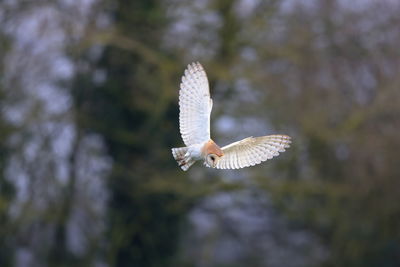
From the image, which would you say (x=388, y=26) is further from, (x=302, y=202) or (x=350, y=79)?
(x=302, y=202)

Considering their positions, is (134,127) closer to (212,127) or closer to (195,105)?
(212,127)

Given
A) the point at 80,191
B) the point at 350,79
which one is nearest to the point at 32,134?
the point at 80,191

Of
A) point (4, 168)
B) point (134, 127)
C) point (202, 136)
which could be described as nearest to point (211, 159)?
point (202, 136)

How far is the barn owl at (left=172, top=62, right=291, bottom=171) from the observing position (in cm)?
575

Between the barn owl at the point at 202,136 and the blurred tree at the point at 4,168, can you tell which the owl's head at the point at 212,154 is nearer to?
the barn owl at the point at 202,136

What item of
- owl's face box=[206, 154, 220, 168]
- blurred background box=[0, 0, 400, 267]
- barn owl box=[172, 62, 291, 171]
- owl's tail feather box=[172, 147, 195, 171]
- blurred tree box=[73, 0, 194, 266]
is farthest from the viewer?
blurred tree box=[73, 0, 194, 266]

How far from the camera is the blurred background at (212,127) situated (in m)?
11.9

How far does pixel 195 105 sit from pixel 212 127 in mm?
5891

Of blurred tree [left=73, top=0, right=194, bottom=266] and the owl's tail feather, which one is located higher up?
blurred tree [left=73, top=0, right=194, bottom=266]

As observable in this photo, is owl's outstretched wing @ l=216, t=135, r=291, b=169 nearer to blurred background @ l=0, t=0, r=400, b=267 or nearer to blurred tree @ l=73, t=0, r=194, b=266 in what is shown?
blurred background @ l=0, t=0, r=400, b=267

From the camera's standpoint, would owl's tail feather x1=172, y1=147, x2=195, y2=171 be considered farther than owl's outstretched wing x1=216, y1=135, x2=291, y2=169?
No

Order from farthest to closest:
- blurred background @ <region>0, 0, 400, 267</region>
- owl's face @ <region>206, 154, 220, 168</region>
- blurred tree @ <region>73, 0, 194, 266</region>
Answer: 1. blurred tree @ <region>73, 0, 194, 266</region>
2. blurred background @ <region>0, 0, 400, 267</region>
3. owl's face @ <region>206, 154, 220, 168</region>

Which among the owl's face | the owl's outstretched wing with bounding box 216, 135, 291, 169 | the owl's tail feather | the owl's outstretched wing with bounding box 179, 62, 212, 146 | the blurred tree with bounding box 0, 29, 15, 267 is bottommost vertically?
the owl's face

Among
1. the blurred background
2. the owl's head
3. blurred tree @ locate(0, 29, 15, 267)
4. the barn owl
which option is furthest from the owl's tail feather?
blurred tree @ locate(0, 29, 15, 267)
